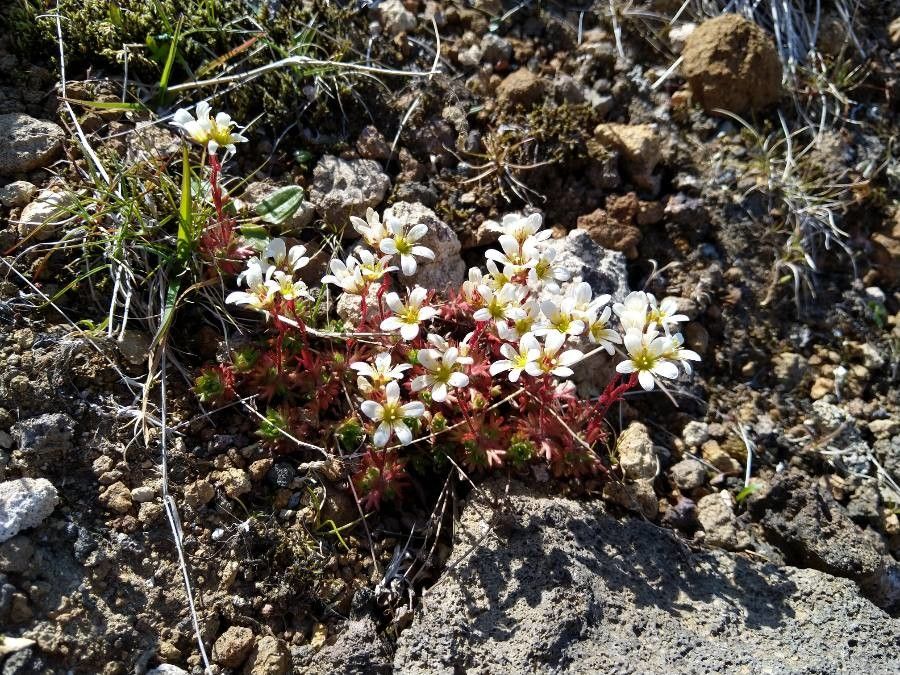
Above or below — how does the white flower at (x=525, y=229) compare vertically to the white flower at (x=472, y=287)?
above

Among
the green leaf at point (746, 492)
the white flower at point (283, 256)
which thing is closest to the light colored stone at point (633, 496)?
the green leaf at point (746, 492)

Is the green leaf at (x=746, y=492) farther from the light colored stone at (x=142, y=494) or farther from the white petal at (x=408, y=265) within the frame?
the light colored stone at (x=142, y=494)

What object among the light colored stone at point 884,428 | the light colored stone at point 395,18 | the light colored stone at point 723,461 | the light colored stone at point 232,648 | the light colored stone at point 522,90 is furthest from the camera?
the light colored stone at point 395,18

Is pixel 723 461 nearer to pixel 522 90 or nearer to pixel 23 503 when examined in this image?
pixel 522 90

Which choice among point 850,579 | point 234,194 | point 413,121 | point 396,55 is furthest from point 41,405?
point 850,579

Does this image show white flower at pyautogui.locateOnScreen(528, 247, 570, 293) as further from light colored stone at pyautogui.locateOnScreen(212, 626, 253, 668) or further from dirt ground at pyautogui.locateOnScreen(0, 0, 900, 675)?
light colored stone at pyautogui.locateOnScreen(212, 626, 253, 668)

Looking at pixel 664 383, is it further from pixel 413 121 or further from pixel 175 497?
pixel 175 497

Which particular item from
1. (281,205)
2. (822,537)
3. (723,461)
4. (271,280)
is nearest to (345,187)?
(281,205)
